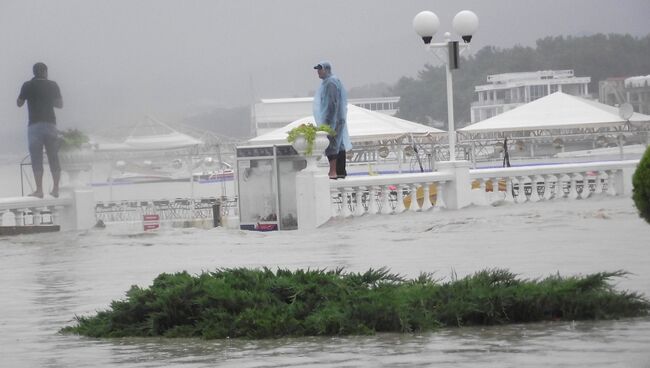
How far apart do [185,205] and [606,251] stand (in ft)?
59.2

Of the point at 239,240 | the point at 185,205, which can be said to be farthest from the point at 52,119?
the point at 185,205

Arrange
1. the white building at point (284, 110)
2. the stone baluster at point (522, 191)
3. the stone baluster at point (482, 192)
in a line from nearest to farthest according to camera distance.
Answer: the stone baluster at point (482, 192)
the stone baluster at point (522, 191)
the white building at point (284, 110)

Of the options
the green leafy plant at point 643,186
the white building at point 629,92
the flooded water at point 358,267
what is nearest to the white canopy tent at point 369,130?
the white building at point 629,92

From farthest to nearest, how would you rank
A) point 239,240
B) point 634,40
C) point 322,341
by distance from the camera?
point 634,40
point 239,240
point 322,341

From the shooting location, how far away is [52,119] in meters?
20.2

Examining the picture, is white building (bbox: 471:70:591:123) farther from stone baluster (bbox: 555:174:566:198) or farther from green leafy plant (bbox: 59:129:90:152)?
green leafy plant (bbox: 59:129:90:152)

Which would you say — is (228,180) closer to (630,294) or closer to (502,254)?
(502,254)

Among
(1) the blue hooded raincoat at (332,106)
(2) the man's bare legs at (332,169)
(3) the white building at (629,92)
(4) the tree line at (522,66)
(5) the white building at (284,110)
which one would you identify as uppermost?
(4) the tree line at (522,66)

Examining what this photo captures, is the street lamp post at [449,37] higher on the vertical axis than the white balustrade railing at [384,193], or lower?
higher

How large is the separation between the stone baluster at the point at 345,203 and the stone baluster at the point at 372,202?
30cm

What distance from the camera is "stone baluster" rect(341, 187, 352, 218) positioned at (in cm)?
1799

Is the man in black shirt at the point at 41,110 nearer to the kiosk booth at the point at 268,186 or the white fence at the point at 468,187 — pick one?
the kiosk booth at the point at 268,186

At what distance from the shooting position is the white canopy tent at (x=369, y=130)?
39.0m

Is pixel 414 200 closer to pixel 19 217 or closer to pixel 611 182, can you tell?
pixel 611 182
